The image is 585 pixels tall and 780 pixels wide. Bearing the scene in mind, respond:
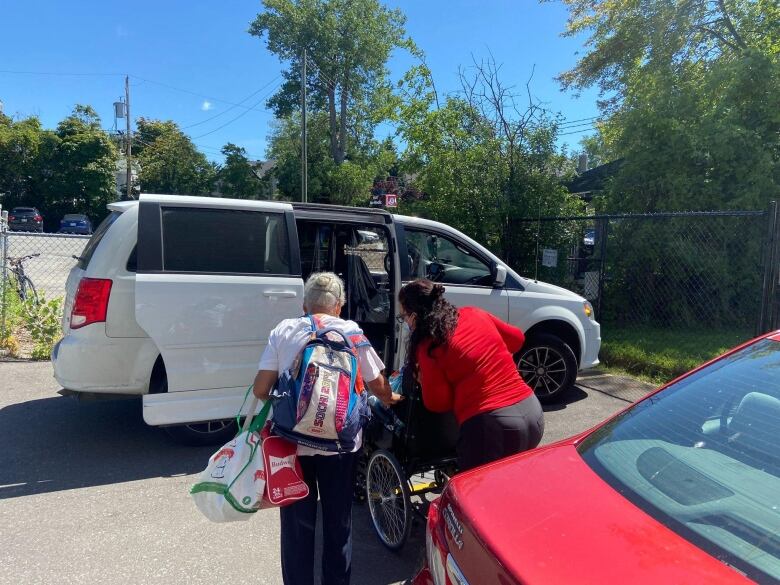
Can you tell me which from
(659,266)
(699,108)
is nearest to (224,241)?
(659,266)

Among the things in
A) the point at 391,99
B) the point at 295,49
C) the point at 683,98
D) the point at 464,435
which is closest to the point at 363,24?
the point at 295,49

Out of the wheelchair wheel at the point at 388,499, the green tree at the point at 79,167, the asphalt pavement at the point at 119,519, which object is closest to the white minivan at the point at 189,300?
the asphalt pavement at the point at 119,519

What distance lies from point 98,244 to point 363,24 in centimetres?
3669

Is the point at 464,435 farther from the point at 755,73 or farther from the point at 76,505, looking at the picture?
the point at 755,73

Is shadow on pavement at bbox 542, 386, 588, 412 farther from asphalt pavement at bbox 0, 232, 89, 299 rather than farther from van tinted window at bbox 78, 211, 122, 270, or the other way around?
asphalt pavement at bbox 0, 232, 89, 299

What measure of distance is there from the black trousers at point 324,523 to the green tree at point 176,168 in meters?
34.3

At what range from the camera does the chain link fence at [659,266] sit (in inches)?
338

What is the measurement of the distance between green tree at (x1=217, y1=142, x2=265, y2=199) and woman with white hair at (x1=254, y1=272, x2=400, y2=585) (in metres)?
30.9

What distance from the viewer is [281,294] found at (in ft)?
15.2

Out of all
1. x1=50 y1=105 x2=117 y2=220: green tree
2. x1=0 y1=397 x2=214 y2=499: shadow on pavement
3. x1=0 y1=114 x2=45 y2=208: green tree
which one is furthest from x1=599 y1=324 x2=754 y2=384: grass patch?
x1=0 y1=114 x2=45 y2=208: green tree

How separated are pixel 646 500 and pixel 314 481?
1451 mm

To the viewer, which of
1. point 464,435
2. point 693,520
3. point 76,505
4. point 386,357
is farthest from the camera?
point 386,357

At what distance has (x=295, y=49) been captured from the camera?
1470 inches

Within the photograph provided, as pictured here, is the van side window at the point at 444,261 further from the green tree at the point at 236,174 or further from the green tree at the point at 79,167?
the green tree at the point at 79,167
